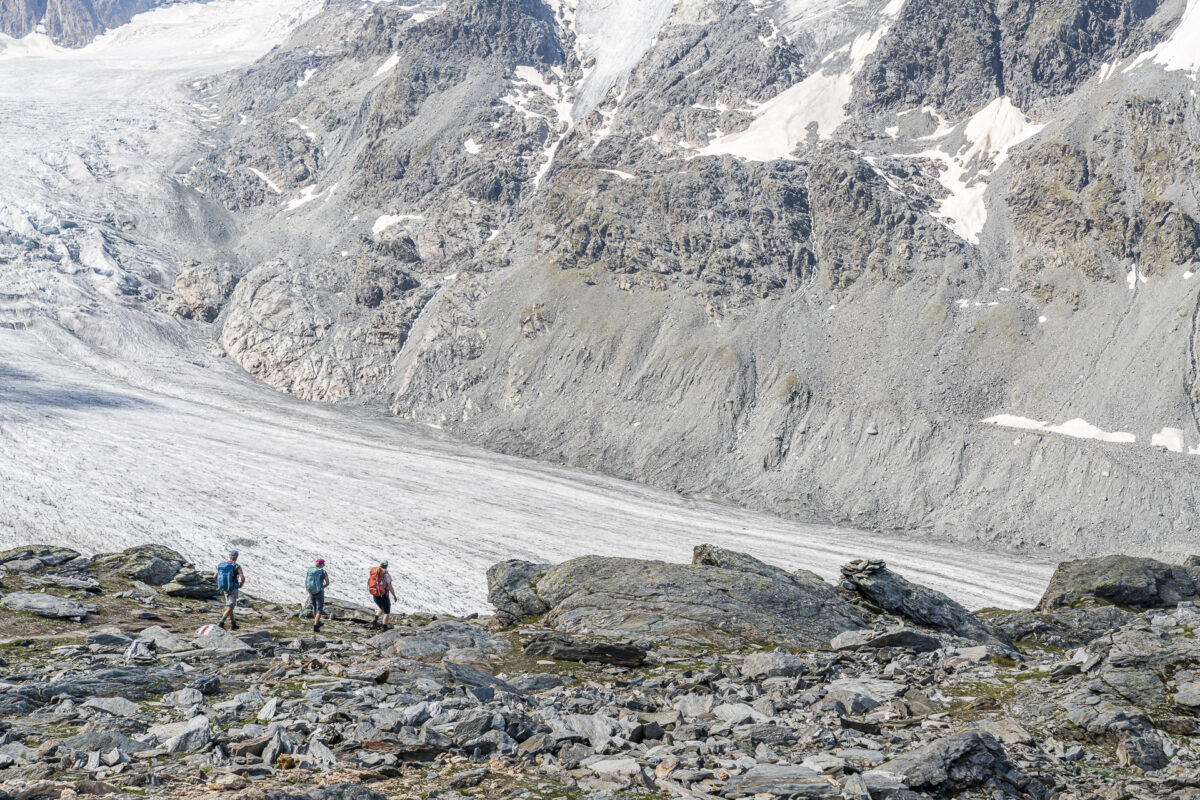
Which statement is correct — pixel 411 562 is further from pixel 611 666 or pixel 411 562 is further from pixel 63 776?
pixel 63 776

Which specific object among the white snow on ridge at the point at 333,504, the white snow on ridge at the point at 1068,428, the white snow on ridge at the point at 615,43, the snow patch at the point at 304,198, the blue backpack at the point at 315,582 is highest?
the white snow on ridge at the point at 615,43

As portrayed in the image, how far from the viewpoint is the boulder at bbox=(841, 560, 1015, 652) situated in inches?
1033

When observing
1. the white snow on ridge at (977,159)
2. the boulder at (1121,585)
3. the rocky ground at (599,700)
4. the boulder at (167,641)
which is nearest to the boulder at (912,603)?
the rocky ground at (599,700)

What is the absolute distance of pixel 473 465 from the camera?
87875 mm

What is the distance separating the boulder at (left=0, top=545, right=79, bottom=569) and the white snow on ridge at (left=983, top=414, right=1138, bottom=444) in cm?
8871

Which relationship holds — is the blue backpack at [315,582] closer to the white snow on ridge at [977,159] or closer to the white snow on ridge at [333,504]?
the white snow on ridge at [333,504]

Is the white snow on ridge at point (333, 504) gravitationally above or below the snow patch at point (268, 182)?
below

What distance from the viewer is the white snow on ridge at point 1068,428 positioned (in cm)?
8625

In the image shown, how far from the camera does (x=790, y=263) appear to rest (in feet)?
390

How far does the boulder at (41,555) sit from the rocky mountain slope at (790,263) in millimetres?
68203

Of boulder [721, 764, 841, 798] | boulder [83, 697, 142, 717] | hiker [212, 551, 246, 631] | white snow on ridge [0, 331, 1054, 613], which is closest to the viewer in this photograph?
boulder [721, 764, 841, 798]

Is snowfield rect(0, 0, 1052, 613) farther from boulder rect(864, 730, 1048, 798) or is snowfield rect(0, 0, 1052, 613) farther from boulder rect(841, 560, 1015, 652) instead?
boulder rect(864, 730, 1048, 798)

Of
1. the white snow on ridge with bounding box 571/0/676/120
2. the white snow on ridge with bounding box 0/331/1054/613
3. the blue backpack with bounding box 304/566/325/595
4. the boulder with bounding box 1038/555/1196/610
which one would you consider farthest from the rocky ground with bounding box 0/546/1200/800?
the white snow on ridge with bounding box 571/0/676/120

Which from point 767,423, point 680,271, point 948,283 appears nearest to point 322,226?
point 680,271
